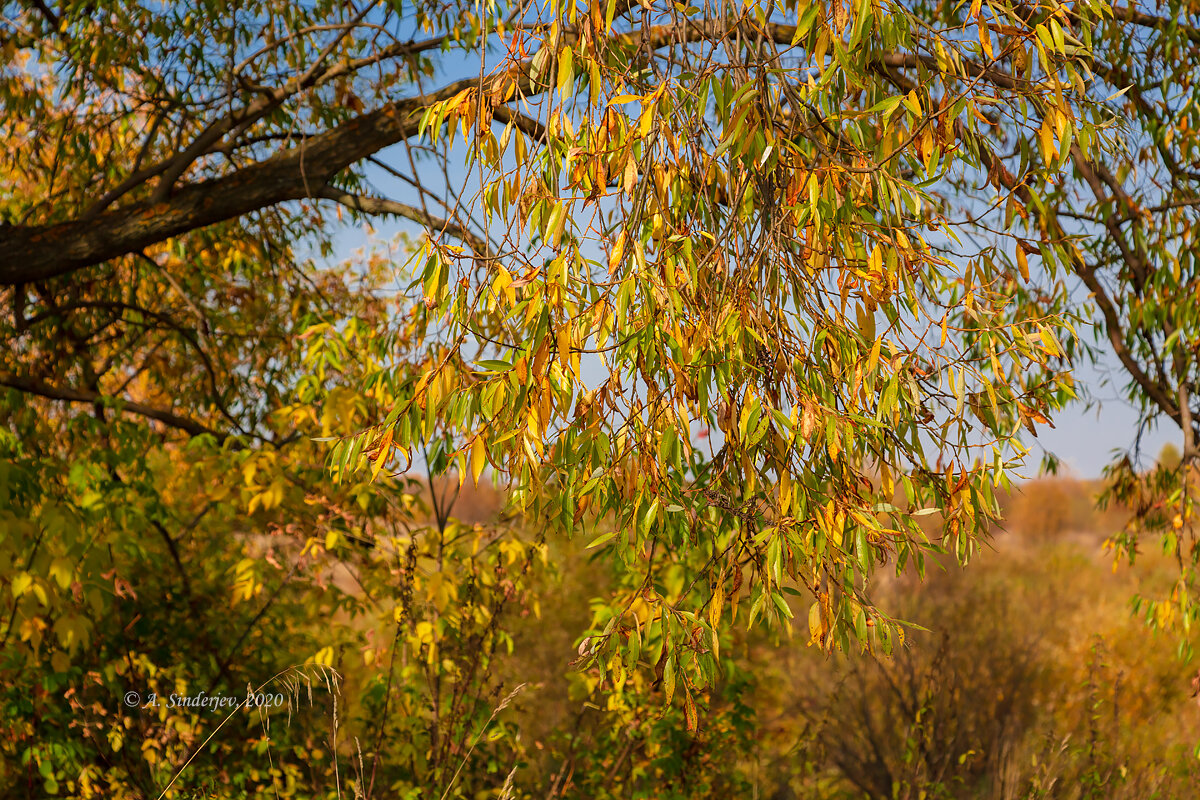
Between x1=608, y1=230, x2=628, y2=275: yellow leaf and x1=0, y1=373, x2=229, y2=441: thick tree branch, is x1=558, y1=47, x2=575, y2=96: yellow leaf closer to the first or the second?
x1=608, y1=230, x2=628, y2=275: yellow leaf

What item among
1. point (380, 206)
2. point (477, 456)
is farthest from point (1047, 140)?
point (380, 206)

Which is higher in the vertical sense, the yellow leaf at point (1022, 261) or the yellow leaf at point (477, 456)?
the yellow leaf at point (1022, 261)

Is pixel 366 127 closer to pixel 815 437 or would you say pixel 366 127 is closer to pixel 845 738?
pixel 815 437

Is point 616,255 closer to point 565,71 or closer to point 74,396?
point 565,71

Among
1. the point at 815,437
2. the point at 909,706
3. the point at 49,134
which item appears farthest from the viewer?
the point at 909,706

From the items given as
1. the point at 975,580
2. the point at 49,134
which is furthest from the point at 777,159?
the point at 975,580

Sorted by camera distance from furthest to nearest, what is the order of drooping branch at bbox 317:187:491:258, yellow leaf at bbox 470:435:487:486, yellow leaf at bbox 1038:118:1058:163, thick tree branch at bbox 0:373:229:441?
thick tree branch at bbox 0:373:229:441, drooping branch at bbox 317:187:491:258, yellow leaf at bbox 1038:118:1058:163, yellow leaf at bbox 470:435:487:486

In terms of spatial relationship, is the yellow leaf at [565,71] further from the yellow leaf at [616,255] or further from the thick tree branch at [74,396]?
the thick tree branch at [74,396]

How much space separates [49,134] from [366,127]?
2.59 meters

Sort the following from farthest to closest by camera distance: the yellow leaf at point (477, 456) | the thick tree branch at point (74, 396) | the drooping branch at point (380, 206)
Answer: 1. the thick tree branch at point (74, 396)
2. the drooping branch at point (380, 206)
3. the yellow leaf at point (477, 456)

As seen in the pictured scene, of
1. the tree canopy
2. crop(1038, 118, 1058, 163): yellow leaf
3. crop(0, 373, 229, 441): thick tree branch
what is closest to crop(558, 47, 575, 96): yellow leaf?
the tree canopy

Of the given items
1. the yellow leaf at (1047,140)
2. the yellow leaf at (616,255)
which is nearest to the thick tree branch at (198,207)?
the yellow leaf at (616,255)

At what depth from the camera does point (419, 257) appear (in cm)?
197

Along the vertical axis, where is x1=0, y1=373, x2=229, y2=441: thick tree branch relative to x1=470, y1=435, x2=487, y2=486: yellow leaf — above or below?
above
